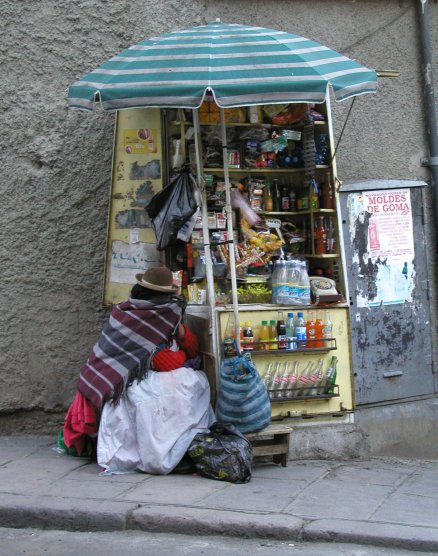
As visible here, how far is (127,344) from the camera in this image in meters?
6.19

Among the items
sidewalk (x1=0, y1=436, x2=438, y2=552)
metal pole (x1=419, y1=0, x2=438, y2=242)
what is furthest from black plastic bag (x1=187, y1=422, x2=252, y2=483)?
metal pole (x1=419, y1=0, x2=438, y2=242)

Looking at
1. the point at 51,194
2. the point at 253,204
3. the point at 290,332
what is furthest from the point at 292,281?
the point at 51,194

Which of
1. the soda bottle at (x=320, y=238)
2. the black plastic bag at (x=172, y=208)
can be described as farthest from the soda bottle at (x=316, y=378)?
the black plastic bag at (x=172, y=208)

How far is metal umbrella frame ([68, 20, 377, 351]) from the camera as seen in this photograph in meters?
5.65

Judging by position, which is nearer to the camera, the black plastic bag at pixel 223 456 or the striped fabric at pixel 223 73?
the striped fabric at pixel 223 73

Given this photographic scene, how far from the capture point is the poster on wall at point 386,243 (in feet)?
23.9

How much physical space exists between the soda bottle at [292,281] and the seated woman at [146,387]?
2.98ft

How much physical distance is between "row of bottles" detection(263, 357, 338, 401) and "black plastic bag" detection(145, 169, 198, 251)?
131cm

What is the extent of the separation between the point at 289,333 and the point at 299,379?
14.8 inches

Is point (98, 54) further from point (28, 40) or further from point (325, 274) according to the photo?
point (325, 274)

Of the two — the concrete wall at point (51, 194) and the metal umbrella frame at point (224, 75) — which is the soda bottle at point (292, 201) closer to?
the metal umbrella frame at point (224, 75)

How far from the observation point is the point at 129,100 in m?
5.76

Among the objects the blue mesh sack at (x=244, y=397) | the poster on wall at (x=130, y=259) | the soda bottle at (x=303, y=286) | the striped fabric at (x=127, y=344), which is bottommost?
the blue mesh sack at (x=244, y=397)

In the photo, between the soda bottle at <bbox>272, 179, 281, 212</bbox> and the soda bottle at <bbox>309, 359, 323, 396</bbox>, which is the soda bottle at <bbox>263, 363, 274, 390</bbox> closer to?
the soda bottle at <bbox>309, 359, 323, 396</bbox>
